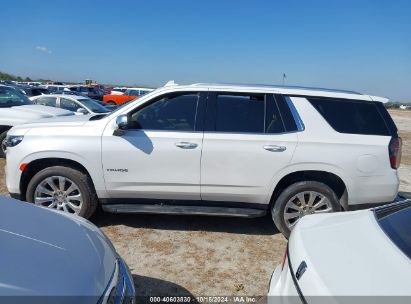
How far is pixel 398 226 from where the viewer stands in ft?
6.68

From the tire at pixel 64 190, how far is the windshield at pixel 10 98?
4.75 m

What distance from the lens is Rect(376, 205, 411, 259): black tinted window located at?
71.9 inches

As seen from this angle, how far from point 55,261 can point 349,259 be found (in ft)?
5.08

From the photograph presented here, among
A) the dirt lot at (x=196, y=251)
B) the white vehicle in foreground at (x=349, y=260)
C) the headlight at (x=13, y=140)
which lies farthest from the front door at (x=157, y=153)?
the white vehicle in foreground at (x=349, y=260)

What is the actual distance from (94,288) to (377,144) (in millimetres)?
3539

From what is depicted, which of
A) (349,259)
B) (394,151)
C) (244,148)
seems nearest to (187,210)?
(244,148)

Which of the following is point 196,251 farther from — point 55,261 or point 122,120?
point 55,261

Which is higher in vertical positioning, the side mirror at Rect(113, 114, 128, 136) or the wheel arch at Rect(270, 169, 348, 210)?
the side mirror at Rect(113, 114, 128, 136)

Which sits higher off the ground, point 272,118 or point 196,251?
point 272,118

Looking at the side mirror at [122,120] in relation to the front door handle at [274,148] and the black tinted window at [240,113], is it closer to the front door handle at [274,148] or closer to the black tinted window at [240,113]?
the black tinted window at [240,113]

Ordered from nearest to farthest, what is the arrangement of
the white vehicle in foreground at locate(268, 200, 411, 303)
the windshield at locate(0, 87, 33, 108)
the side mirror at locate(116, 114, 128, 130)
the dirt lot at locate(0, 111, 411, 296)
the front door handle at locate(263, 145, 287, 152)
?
1. the white vehicle in foreground at locate(268, 200, 411, 303)
2. the dirt lot at locate(0, 111, 411, 296)
3. the side mirror at locate(116, 114, 128, 130)
4. the front door handle at locate(263, 145, 287, 152)
5. the windshield at locate(0, 87, 33, 108)

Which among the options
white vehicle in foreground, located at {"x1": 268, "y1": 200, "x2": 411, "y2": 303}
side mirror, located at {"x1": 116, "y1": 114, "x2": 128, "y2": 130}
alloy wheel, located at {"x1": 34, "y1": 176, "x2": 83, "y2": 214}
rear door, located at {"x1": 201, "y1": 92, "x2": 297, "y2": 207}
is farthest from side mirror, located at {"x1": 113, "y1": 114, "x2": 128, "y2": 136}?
white vehicle in foreground, located at {"x1": 268, "y1": 200, "x2": 411, "y2": 303}

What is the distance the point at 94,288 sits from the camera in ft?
6.23

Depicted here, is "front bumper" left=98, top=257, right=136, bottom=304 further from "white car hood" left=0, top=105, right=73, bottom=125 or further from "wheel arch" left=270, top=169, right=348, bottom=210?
"white car hood" left=0, top=105, right=73, bottom=125
